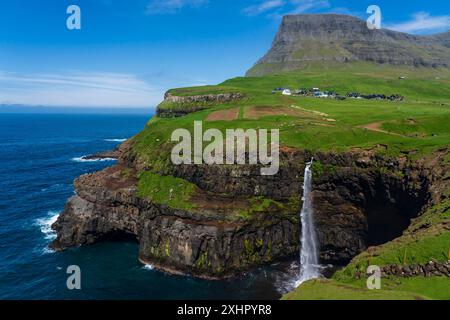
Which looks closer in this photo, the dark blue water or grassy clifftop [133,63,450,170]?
the dark blue water

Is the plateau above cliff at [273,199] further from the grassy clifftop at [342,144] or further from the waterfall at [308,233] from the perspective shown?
the waterfall at [308,233]

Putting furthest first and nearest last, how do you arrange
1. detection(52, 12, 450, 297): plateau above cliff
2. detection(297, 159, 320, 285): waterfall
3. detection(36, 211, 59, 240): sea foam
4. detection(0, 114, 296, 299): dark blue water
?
detection(36, 211, 59, 240): sea foam
detection(297, 159, 320, 285): waterfall
detection(52, 12, 450, 297): plateau above cliff
detection(0, 114, 296, 299): dark blue water

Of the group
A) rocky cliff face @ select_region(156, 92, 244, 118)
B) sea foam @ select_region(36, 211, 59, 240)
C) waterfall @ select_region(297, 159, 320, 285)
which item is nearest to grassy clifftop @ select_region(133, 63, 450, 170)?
rocky cliff face @ select_region(156, 92, 244, 118)

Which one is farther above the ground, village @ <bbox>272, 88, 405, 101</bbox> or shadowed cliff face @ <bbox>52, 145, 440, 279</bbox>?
village @ <bbox>272, 88, 405, 101</bbox>

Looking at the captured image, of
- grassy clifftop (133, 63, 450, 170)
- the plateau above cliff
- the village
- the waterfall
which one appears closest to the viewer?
the plateau above cliff

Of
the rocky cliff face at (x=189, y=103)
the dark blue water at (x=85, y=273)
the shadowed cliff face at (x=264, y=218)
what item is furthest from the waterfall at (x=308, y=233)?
the rocky cliff face at (x=189, y=103)

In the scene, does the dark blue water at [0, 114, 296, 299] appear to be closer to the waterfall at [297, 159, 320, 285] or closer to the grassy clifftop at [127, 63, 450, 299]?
the waterfall at [297, 159, 320, 285]
